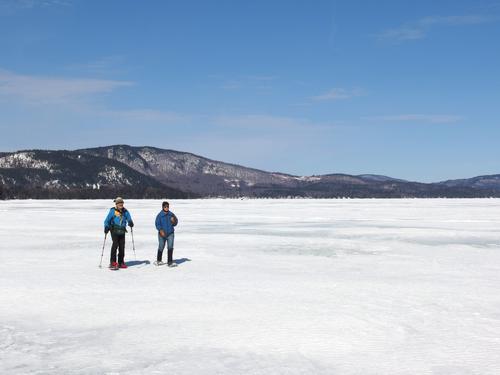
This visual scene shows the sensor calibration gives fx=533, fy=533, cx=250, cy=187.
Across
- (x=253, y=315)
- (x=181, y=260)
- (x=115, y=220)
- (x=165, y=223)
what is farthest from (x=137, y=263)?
(x=253, y=315)

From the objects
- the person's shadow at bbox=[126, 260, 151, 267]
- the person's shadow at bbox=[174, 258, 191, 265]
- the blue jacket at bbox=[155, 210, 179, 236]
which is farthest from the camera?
the person's shadow at bbox=[174, 258, 191, 265]

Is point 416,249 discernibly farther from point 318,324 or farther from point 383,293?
point 318,324

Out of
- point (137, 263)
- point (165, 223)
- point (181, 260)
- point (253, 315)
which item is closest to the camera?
point (253, 315)

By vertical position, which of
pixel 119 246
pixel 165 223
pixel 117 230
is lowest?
pixel 119 246

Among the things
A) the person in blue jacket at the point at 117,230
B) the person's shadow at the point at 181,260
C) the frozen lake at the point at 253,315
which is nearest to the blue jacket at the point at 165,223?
the person in blue jacket at the point at 117,230

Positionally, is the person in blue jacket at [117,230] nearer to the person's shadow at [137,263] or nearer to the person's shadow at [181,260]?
the person's shadow at [137,263]

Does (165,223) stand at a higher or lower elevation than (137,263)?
higher

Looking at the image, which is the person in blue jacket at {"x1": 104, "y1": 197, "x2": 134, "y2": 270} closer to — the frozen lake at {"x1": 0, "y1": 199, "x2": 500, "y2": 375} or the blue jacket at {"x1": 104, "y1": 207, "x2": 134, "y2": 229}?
the blue jacket at {"x1": 104, "y1": 207, "x2": 134, "y2": 229}

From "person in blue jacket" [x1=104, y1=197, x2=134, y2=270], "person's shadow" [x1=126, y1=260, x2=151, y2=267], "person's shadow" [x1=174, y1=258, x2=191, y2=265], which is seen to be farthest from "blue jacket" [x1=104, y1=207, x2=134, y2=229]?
"person's shadow" [x1=174, y1=258, x2=191, y2=265]

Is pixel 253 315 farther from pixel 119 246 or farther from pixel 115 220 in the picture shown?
pixel 115 220

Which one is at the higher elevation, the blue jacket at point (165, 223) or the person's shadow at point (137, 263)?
the blue jacket at point (165, 223)

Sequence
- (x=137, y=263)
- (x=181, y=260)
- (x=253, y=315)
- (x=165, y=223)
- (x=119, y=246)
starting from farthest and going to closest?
(x=181, y=260)
(x=137, y=263)
(x=165, y=223)
(x=119, y=246)
(x=253, y=315)

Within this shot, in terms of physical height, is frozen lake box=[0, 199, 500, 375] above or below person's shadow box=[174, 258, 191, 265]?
below

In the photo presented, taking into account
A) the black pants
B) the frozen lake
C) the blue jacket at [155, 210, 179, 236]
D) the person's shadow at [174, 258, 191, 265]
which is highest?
the blue jacket at [155, 210, 179, 236]
